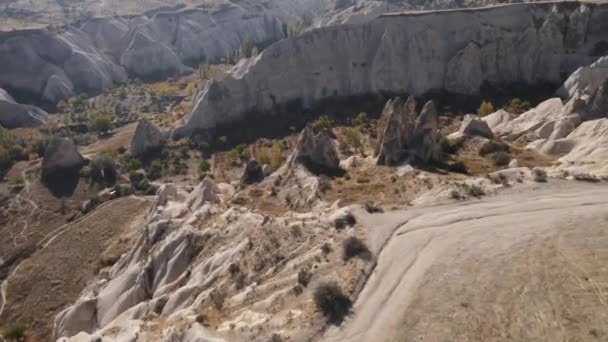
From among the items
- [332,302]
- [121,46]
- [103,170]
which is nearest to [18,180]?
[103,170]

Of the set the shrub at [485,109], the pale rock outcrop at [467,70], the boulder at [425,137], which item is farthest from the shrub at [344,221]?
the pale rock outcrop at [467,70]

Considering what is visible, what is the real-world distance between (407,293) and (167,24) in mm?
173288

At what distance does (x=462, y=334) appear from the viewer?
20297 millimetres

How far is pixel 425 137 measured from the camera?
42.7 meters

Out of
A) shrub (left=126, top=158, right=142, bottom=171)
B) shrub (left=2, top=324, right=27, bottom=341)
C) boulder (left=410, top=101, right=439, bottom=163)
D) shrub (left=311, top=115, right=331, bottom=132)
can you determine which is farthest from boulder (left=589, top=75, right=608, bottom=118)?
shrub (left=126, top=158, right=142, bottom=171)

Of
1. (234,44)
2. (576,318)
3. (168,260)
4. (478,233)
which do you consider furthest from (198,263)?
(234,44)

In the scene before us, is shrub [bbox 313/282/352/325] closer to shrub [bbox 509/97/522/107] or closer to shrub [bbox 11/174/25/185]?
shrub [bbox 509/97/522/107]

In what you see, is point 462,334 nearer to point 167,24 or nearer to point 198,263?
point 198,263

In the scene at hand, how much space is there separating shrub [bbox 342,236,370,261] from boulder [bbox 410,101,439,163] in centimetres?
1701

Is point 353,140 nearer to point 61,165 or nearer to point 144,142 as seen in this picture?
point 144,142

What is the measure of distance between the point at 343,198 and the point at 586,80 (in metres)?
46.3

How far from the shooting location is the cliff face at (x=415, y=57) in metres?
75.6

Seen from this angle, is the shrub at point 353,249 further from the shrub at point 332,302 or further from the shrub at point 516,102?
the shrub at point 516,102

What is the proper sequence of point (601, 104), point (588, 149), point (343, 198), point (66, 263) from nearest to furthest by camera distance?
1. point (343, 198)
2. point (588, 149)
3. point (601, 104)
4. point (66, 263)
